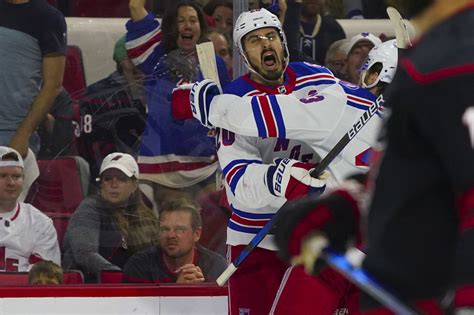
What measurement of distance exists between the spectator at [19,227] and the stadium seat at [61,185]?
5 centimetres

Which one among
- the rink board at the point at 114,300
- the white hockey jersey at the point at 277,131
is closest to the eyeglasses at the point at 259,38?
the white hockey jersey at the point at 277,131

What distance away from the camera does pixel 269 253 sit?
3.91 meters

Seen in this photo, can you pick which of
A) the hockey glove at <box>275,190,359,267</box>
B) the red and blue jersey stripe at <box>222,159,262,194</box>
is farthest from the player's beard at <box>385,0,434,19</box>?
the red and blue jersey stripe at <box>222,159,262,194</box>

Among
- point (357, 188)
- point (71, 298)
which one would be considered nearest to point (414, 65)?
point (357, 188)

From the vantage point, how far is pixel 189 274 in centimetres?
435

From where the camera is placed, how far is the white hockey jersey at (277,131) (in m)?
3.72

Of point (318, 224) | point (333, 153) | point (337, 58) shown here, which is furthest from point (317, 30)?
point (318, 224)

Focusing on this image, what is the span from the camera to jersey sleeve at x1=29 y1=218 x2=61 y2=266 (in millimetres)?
4250

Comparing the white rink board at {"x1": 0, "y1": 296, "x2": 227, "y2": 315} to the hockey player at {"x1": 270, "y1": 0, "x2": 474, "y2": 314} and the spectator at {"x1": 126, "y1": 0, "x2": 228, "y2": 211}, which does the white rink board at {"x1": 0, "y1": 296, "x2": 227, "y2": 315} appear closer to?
the spectator at {"x1": 126, "y1": 0, "x2": 228, "y2": 211}

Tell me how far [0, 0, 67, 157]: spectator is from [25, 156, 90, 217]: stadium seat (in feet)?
0.30

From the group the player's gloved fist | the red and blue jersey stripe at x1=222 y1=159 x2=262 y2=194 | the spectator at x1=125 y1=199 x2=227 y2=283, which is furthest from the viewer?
the spectator at x1=125 y1=199 x2=227 y2=283

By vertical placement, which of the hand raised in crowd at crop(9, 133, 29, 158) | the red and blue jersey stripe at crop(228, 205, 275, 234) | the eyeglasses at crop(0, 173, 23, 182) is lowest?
the red and blue jersey stripe at crop(228, 205, 275, 234)

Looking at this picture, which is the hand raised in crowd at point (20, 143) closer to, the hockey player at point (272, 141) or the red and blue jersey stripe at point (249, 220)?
the hockey player at point (272, 141)

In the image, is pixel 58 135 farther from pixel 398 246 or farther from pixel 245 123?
pixel 398 246
